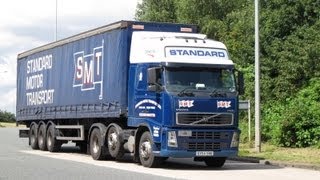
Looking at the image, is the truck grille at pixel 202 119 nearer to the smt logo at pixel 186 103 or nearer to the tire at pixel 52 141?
the smt logo at pixel 186 103

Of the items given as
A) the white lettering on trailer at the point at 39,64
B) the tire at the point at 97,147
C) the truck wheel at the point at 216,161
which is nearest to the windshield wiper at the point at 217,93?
the truck wheel at the point at 216,161

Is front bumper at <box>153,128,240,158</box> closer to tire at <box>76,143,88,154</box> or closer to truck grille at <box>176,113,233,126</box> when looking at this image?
truck grille at <box>176,113,233,126</box>

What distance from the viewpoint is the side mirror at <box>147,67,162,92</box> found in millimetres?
18250

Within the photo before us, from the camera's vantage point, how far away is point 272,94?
30.0 meters

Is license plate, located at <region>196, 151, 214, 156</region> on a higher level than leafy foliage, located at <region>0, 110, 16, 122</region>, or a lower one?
lower

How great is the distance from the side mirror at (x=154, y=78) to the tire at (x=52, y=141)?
8760 mm

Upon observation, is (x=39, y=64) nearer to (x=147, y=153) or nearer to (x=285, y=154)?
(x=147, y=153)

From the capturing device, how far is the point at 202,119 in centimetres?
1817

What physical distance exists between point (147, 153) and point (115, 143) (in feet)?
6.09

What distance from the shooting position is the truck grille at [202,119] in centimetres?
1803

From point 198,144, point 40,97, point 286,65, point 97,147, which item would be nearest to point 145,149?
point 198,144

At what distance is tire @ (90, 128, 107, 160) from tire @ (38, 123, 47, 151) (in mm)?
5463

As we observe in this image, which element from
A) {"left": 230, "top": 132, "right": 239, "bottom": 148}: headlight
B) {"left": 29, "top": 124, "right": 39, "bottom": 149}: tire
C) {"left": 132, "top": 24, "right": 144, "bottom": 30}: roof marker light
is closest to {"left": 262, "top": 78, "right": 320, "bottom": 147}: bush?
{"left": 230, "top": 132, "right": 239, "bottom": 148}: headlight

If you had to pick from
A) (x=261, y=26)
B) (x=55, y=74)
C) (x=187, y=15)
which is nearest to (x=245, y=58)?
(x=261, y=26)
